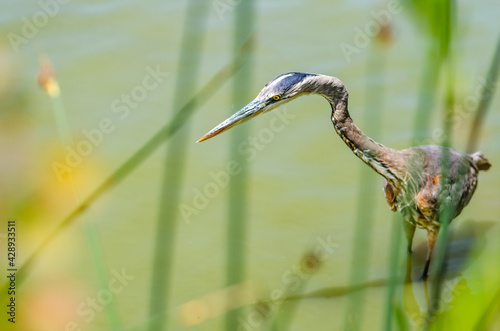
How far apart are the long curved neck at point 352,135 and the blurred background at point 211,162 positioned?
11.5 inches

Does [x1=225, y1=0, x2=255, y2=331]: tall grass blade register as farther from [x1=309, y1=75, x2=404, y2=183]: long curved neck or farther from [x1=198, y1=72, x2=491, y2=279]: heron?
[x1=309, y1=75, x2=404, y2=183]: long curved neck

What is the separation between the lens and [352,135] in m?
2.94

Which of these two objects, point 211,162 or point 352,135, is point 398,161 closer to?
point 352,135

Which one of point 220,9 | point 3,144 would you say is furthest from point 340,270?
point 220,9

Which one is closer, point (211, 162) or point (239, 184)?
point (239, 184)

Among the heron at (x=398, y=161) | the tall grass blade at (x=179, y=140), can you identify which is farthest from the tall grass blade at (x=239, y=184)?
the tall grass blade at (x=179, y=140)

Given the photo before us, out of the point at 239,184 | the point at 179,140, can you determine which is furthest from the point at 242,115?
the point at 179,140

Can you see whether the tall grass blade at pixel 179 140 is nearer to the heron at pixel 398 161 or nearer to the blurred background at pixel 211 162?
the blurred background at pixel 211 162

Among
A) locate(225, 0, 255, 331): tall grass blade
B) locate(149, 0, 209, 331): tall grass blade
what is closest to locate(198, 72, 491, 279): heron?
locate(225, 0, 255, 331): tall grass blade

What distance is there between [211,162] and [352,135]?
174 cm

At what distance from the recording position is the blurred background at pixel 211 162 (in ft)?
11.2

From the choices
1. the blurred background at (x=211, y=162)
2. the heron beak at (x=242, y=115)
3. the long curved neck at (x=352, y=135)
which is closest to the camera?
the heron beak at (x=242, y=115)

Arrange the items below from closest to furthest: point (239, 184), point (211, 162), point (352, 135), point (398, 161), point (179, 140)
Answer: point (239, 184) → point (352, 135) → point (398, 161) → point (179, 140) → point (211, 162)

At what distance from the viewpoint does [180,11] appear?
227 inches
